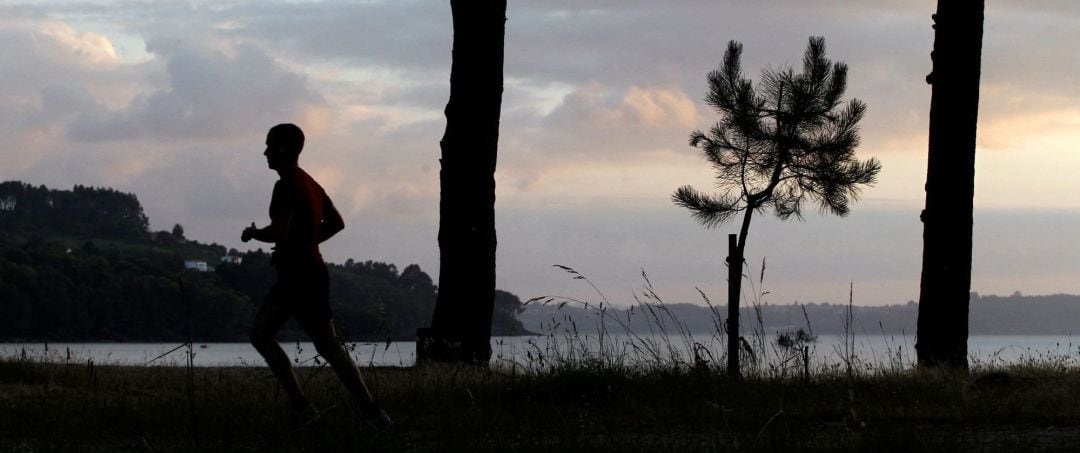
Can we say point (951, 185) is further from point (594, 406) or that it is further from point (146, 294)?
point (146, 294)

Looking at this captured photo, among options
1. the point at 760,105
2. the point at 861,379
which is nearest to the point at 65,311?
the point at 760,105

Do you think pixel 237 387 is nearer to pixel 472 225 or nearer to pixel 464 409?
pixel 464 409

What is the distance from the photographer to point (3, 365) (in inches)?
412

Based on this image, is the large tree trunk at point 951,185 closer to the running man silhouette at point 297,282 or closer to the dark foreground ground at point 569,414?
the dark foreground ground at point 569,414

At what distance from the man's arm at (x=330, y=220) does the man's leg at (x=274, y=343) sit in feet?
1.82

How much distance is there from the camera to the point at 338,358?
6.68 metres

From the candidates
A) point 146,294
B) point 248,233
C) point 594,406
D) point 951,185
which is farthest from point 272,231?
point 146,294

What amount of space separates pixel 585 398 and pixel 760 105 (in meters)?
10.9

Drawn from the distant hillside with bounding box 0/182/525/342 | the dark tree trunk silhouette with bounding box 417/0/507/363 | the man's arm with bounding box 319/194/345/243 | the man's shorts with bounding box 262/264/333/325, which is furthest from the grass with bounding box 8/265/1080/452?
the distant hillside with bounding box 0/182/525/342

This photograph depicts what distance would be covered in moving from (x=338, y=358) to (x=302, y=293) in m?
0.42

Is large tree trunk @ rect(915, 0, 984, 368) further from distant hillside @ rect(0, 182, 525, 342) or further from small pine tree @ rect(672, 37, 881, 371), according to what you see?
distant hillside @ rect(0, 182, 525, 342)

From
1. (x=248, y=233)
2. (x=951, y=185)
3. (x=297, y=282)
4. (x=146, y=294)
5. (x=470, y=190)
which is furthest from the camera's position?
(x=146, y=294)

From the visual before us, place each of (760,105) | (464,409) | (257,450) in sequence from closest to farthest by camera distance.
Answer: (257,450) → (464,409) → (760,105)

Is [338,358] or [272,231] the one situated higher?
[272,231]
